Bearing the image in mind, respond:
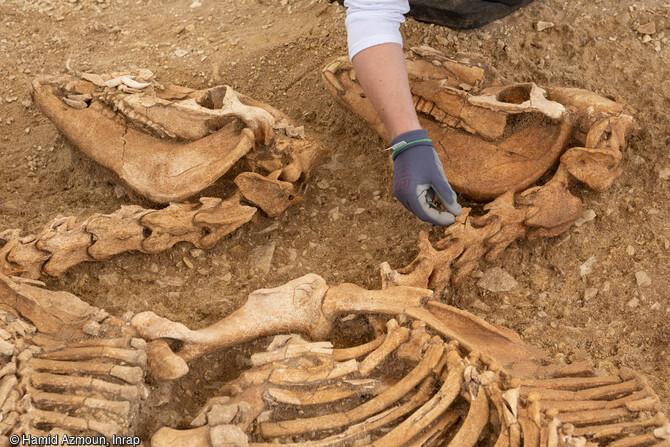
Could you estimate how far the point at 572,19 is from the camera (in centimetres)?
381

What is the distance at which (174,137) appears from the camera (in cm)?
303

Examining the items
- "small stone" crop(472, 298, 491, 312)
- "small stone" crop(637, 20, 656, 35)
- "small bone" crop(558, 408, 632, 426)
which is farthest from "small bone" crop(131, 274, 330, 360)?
"small stone" crop(637, 20, 656, 35)

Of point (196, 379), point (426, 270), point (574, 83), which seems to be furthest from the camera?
point (574, 83)

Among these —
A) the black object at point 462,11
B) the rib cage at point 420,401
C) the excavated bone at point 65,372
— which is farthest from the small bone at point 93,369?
the black object at point 462,11

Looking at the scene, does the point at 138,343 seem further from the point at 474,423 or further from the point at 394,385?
the point at 474,423

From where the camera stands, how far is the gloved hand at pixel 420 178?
266cm

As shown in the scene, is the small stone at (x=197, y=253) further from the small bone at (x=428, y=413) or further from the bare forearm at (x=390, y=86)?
the small bone at (x=428, y=413)

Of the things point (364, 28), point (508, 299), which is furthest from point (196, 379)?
point (364, 28)

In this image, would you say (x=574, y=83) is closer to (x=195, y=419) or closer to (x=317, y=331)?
(x=317, y=331)

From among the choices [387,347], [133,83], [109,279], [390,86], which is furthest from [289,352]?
[133,83]

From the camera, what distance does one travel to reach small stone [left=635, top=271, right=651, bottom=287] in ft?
9.24

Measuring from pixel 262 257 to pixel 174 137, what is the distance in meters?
0.68

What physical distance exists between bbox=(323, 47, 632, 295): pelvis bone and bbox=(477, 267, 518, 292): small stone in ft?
0.31

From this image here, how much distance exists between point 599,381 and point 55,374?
172cm
